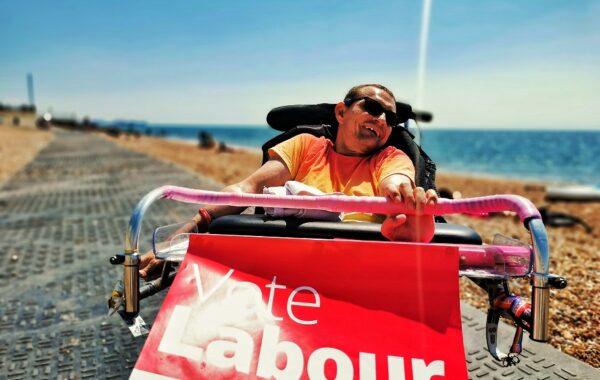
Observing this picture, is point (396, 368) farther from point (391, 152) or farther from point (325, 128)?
point (325, 128)

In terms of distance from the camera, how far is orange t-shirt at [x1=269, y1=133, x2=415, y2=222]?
9.04ft

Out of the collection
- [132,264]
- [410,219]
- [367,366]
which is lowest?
[367,366]

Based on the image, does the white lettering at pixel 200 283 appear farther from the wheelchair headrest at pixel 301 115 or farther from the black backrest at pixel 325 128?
the wheelchair headrest at pixel 301 115

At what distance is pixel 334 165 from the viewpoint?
2953 millimetres

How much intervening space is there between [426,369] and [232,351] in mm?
677

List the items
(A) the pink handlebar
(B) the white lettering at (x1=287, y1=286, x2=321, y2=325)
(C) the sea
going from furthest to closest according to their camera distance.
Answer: (C) the sea → (A) the pink handlebar → (B) the white lettering at (x1=287, y1=286, x2=321, y2=325)

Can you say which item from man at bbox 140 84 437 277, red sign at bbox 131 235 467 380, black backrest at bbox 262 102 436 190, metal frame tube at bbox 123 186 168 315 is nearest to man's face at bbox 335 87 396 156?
man at bbox 140 84 437 277

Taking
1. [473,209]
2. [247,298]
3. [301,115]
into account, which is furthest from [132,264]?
[301,115]

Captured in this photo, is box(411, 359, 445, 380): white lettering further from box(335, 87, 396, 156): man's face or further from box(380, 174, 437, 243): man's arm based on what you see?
box(335, 87, 396, 156): man's face

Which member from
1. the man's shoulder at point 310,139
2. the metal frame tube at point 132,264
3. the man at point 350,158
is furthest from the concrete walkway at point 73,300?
the man's shoulder at point 310,139

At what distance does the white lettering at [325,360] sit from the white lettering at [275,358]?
4 centimetres

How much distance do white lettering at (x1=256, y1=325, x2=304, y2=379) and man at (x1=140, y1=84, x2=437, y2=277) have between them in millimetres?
1014

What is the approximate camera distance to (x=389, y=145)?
10.3ft

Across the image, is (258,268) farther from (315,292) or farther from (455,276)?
(455,276)
